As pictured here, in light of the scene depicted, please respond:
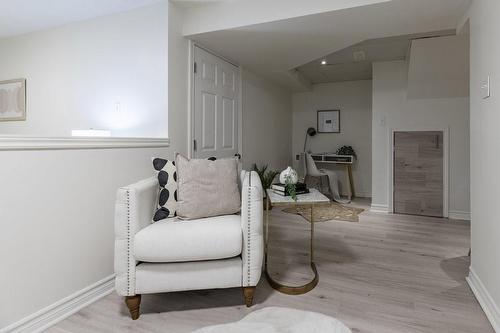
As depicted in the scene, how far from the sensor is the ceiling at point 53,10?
241cm

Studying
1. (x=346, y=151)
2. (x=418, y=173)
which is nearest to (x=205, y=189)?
(x=418, y=173)

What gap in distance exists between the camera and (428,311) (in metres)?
1.71

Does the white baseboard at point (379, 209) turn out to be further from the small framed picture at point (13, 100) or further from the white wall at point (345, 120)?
the small framed picture at point (13, 100)

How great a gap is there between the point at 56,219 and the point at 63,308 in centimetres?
50

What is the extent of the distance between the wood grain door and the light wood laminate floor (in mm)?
1033

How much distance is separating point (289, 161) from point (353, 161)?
1.16 meters

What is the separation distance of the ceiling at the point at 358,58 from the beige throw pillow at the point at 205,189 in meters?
2.49

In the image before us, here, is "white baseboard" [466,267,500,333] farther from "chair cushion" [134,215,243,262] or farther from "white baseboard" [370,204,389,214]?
"white baseboard" [370,204,389,214]

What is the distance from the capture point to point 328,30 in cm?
254

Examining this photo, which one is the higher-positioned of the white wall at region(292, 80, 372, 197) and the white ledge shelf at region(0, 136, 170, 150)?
the white wall at region(292, 80, 372, 197)

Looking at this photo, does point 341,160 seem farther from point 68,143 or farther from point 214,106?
point 68,143

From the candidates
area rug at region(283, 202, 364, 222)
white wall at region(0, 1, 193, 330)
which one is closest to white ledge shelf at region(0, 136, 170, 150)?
white wall at region(0, 1, 193, 330)

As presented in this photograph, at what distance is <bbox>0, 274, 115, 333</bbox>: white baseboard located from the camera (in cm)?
150

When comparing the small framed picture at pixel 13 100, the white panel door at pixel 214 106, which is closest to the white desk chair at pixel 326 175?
the white panel door at pixel 214 106
